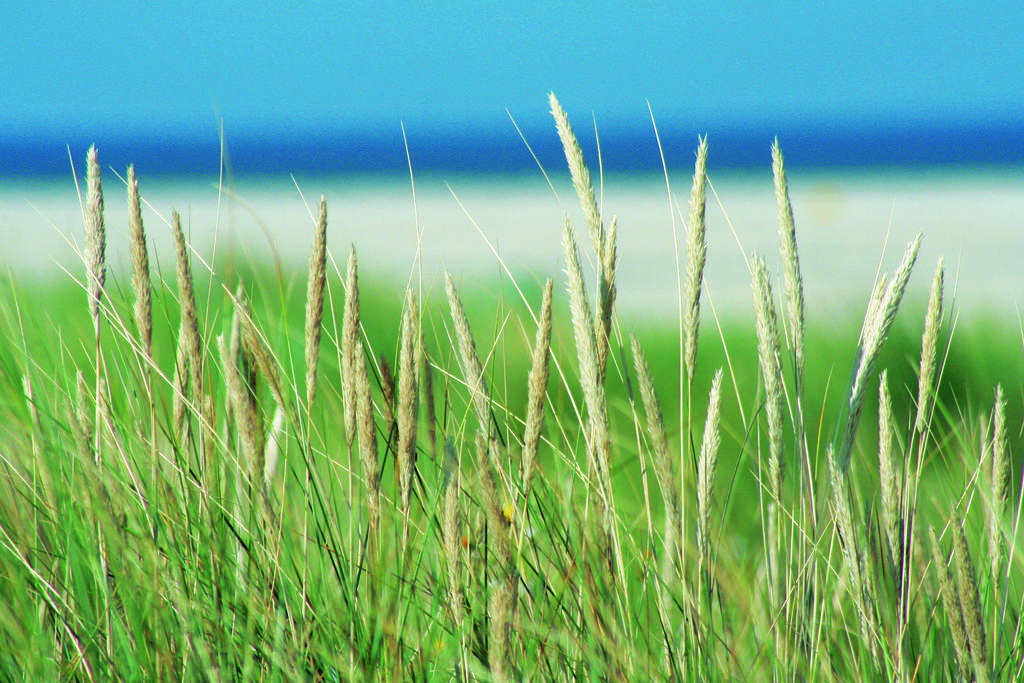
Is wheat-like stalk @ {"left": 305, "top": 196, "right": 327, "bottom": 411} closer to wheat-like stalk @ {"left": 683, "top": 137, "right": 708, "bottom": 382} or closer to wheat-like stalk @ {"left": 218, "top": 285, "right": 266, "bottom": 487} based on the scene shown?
wheat-like stalk @ {"left": 218, "top": 285, "right": 266, "bottom": 487}

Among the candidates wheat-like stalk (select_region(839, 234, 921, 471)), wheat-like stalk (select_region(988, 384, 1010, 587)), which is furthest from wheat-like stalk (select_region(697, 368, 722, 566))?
wheat-like stalk (select_region(988, 384, 1010, 587))

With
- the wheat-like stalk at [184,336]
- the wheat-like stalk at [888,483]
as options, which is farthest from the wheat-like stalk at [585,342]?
the wheat-like stalk at [184,336]

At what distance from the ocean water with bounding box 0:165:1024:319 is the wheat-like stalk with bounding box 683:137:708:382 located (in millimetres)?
183

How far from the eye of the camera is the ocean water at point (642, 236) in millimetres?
1978

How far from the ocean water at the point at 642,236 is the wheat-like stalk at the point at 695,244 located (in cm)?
18

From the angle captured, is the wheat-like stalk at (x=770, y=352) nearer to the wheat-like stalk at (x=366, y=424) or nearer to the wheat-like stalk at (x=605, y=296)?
the wheat-like stalk at (x=605, y=296)

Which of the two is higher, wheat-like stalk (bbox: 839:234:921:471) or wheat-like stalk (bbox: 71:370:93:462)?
wheat-like stalk (bbox: 839:234:921:471)

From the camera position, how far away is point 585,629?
80 centimetres

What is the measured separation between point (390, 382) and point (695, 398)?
51.5 inches

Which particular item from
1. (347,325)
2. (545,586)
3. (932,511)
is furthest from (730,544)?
(347,325)

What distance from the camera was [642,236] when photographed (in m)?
7.11

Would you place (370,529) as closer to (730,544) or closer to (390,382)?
(390,382)

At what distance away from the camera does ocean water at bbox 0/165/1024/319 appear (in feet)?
6.49

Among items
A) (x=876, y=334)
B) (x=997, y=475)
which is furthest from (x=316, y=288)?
(x=997, y=475)
